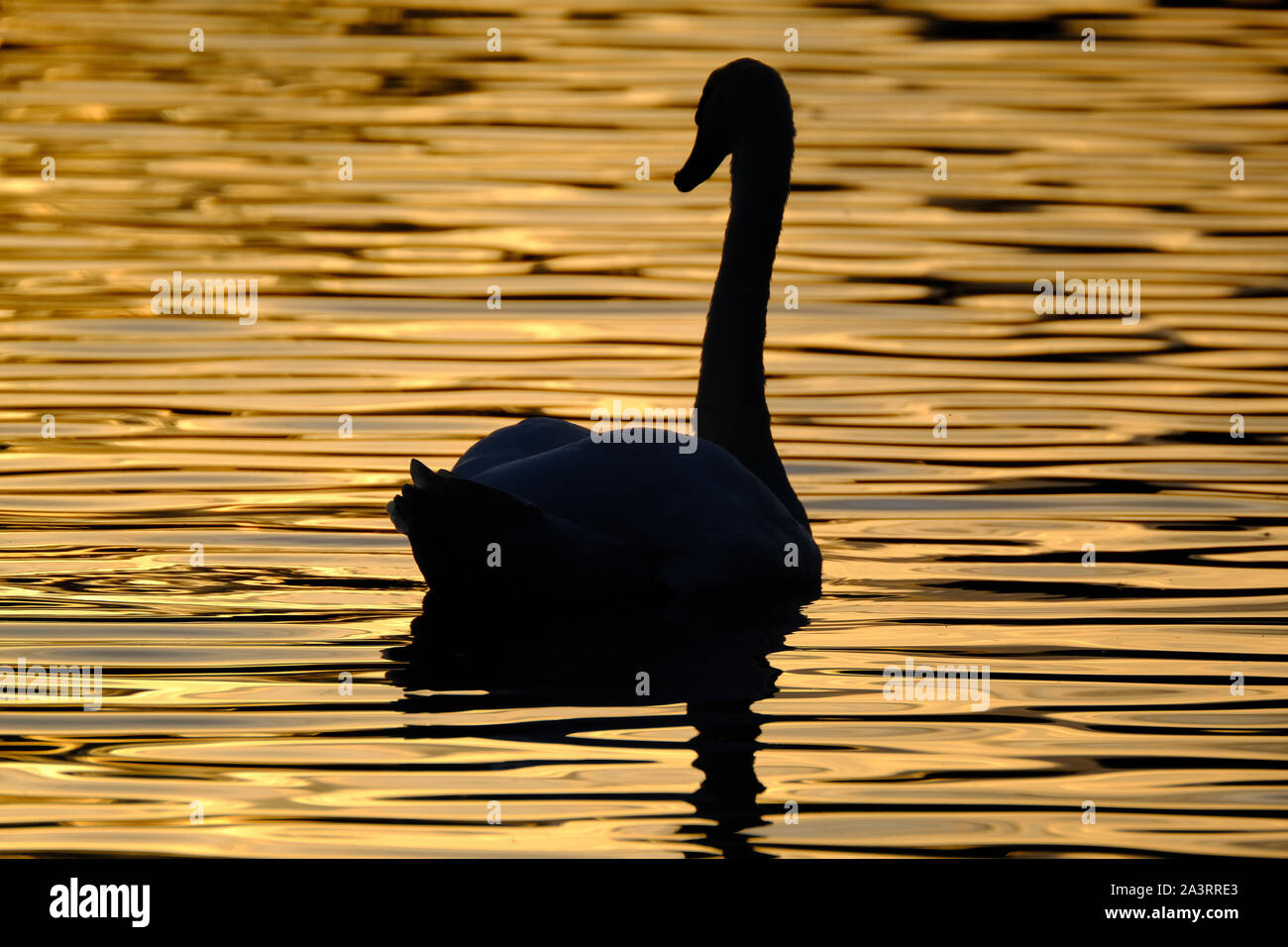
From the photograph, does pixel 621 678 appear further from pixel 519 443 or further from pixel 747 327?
pixel 747 327

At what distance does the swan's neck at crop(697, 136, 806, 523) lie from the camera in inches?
405

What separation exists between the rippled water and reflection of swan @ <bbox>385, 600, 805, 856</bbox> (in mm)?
27

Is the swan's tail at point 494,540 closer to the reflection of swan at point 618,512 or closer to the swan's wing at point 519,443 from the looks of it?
the reflection of swan at point 618,512

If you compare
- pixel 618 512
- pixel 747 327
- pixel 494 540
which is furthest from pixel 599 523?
pixel 747 327

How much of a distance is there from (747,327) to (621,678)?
8.76 ft

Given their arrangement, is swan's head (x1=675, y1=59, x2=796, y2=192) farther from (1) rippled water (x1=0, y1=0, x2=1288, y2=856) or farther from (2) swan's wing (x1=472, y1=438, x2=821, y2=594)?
(2) swan's wing (x1=472, y1=438, x2=821, y2=594)

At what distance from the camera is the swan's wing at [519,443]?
9562 millimetres

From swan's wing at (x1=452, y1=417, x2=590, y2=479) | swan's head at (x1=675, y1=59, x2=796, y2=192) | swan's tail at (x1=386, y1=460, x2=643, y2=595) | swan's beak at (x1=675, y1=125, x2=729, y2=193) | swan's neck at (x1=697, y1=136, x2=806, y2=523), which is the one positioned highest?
swan's head at (x1=675, y1=59, x2=796, y2=192)

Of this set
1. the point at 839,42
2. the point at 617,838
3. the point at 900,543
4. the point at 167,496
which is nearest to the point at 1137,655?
the point at 900,543

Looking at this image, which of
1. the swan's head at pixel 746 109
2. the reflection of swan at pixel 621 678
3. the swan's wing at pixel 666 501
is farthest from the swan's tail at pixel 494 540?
the swan's head at pixel 746 109

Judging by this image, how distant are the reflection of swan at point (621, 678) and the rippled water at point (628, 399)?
27 mm

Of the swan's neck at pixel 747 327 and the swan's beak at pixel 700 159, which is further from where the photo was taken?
the swan's beak at pixel 700 159

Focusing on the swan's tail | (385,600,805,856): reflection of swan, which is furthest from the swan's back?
(385,600,805,856): reflection of swan
